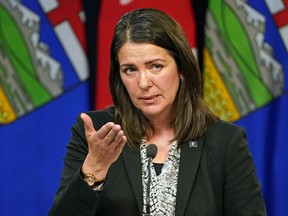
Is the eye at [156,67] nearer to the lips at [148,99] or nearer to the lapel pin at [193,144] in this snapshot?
the lips at [148,99]

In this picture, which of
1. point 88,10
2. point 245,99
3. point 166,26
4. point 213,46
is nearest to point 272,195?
point 245,99

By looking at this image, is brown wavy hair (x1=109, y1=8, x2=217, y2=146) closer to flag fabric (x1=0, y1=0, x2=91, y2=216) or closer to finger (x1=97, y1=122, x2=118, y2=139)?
finger (x1=97, y1=122, x2=118, y2=139)

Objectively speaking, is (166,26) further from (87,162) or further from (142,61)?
Answer: (87,162)

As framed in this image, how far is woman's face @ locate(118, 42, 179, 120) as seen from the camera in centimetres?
184

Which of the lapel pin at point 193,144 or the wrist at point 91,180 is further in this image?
the lapel pin at point 193,144

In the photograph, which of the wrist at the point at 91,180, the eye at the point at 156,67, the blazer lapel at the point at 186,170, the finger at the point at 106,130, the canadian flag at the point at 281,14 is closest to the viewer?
the finger at the point at 106,130

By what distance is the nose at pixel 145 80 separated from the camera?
5.98ft

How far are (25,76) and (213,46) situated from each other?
3.44 feet

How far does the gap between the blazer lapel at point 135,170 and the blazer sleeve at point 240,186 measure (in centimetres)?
27

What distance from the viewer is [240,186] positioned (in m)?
1.82

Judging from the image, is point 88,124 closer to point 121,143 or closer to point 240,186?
point 121,143

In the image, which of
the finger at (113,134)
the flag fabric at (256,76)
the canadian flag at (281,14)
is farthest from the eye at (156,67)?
the canadian flag at (281,14)

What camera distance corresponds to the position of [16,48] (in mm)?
3248

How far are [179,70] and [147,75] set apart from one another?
0.16 meters
